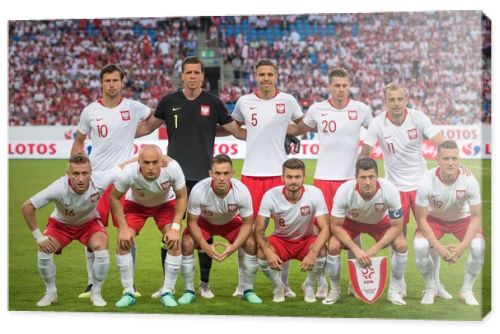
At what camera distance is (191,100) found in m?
8.19

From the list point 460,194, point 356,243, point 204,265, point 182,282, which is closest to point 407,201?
point 460,194

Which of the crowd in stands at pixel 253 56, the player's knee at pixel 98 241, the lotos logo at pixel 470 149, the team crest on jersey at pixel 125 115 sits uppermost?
the crowd in stands at pixel 253 56

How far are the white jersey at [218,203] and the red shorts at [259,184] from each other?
179 mm

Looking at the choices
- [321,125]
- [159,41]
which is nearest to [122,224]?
[321,125]

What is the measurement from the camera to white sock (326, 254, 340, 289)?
7980mm

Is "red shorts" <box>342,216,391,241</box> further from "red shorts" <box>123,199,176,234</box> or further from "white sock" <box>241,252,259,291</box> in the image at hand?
"red shorts" <box>123,199,176,234</box>

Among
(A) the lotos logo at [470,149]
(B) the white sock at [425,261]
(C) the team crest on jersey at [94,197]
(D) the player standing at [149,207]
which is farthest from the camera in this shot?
(C) the team crest on jersey at [94,197]

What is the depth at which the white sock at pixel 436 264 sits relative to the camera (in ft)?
25.8

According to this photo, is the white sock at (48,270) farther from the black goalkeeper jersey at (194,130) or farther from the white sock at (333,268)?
the white sock at (333,268)

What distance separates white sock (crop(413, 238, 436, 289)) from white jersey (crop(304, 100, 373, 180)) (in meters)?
0.84

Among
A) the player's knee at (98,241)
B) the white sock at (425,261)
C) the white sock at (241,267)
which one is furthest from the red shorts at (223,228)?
the white sock at (425,261)
